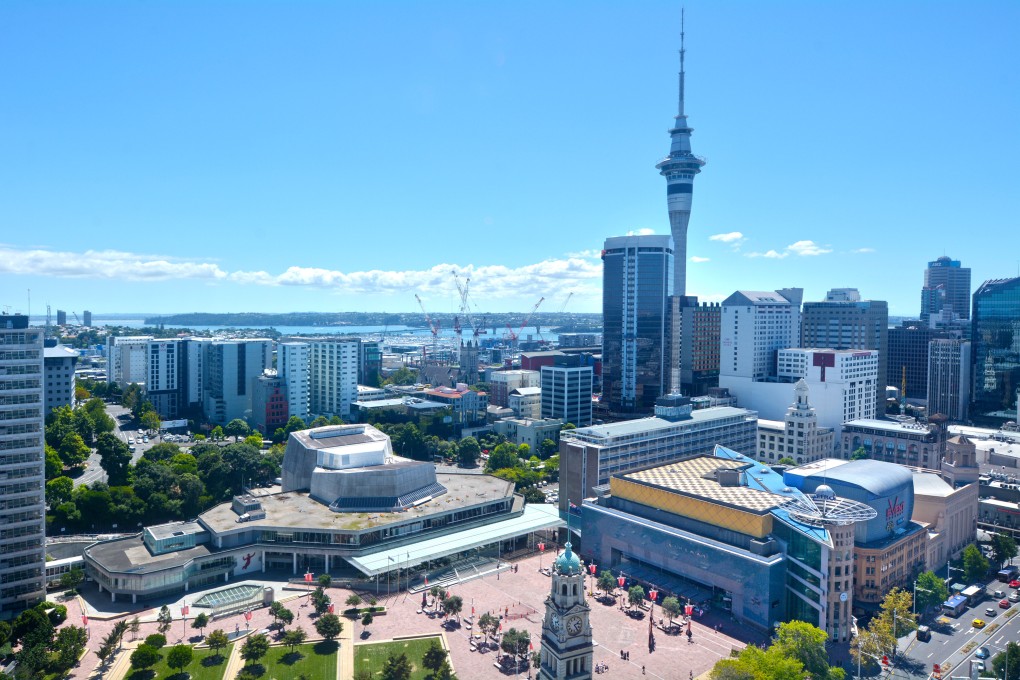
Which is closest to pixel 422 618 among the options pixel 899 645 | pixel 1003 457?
pixel 899 645

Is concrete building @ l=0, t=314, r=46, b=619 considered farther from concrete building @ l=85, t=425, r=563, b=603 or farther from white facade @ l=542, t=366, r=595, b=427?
white facade @ l=542, t=366, r=595, b=427

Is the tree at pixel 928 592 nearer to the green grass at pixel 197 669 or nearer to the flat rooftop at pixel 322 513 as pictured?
the flat rooftop at pixel 322 513

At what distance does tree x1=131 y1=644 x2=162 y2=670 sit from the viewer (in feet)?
147

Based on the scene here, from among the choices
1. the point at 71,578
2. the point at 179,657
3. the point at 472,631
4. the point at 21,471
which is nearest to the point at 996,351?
the point at 472,631

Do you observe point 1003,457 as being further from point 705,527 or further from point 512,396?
point 512,396

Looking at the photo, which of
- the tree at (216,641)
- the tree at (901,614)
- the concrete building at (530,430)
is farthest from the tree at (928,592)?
the concrete building at (530,430)

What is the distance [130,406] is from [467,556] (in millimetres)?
107717

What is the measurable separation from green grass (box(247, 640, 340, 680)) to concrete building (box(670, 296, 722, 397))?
115 meters

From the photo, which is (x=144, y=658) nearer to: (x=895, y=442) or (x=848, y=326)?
(x=895, y=442)

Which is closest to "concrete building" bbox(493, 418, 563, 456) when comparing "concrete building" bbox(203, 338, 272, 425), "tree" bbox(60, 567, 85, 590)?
"concrete building" bbox(203, 338, 272, 425)

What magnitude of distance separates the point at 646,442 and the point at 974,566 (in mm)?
35426

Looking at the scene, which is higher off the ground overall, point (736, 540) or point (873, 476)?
point (873, 476)

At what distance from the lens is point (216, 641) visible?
157ft

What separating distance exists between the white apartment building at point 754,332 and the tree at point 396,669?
11233cm
